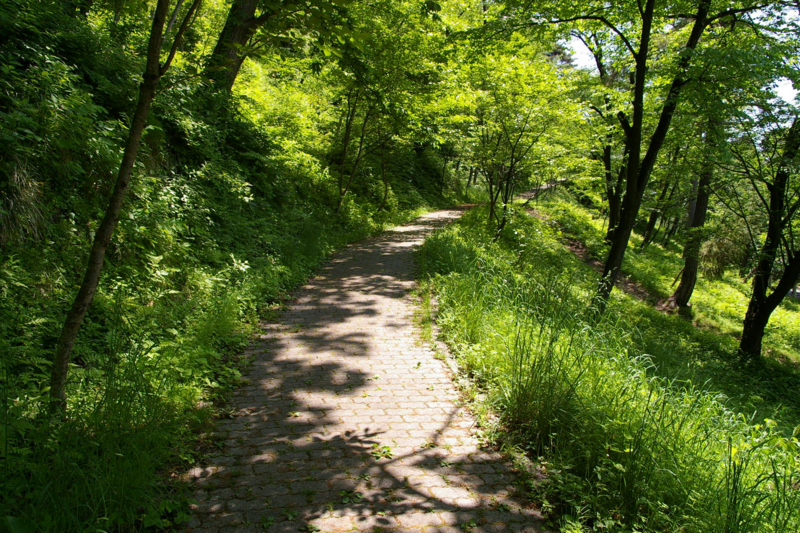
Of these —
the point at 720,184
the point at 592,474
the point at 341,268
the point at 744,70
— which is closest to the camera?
the point at 592,474

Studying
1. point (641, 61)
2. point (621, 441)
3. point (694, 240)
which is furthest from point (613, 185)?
point (621, 441)

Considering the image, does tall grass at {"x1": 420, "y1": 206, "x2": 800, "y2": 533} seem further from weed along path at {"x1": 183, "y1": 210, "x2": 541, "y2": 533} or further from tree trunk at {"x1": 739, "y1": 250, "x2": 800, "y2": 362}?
tree trunk at {"x1": 739, "y1": 250, "x2": 800, "y2": 362}

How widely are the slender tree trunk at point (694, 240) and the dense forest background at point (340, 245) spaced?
79 millimetres

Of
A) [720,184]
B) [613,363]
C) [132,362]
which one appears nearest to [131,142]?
[132,362]

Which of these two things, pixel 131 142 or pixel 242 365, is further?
pixel 242 365

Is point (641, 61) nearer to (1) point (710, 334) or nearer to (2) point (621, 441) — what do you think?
(2) point (621, 441)

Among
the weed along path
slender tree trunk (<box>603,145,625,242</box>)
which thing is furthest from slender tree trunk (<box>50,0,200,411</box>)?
slender tree trunk (<box>603,145,625,242</box>)

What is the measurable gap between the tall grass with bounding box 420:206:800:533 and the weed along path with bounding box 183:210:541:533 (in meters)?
0.40

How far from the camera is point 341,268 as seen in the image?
408 inches

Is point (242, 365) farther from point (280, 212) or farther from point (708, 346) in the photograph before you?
point (708, 346)

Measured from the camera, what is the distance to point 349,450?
3.64 meters

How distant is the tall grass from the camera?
277cm

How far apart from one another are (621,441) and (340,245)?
408 inches

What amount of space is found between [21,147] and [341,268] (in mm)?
6669
